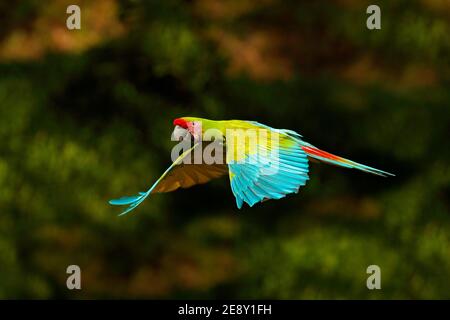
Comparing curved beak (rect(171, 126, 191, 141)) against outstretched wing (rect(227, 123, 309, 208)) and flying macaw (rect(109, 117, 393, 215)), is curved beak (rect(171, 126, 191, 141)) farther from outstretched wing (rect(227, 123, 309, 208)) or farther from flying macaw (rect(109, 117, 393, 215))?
outstretched wing (rect(227, 123, 309, 208))

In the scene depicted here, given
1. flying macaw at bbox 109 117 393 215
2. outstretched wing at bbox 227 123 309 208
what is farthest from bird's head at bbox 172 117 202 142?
outstretched wing at bbox 227 123 309 208

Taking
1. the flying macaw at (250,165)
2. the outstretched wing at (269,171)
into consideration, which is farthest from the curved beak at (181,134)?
the outstretched wing at (269,171)

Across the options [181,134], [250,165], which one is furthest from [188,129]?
[250,165]

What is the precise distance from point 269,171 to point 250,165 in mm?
48

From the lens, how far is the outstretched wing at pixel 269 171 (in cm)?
155

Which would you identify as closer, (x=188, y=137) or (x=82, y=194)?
(x=188, y=137)

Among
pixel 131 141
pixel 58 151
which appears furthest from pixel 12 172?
pixel 131 141

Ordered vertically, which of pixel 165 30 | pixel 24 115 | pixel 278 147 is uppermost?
pixel 165 30

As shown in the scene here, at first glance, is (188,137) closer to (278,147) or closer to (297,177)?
(278,147)

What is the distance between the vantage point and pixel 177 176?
6.11 feet

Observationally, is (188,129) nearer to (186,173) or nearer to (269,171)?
(186,173)

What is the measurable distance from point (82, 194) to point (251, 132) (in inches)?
51.1

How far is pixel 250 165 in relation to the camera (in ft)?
5.46

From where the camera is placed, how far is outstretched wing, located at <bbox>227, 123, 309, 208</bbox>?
1548 millimetres
